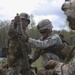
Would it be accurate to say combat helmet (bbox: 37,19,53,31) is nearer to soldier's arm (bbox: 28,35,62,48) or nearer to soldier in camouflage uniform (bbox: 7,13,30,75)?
soldier's arm (bbox: 28,35,62,48)

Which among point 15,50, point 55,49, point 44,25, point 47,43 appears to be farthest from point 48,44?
point 15,50

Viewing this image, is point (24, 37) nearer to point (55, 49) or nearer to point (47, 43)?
point (47, 43)

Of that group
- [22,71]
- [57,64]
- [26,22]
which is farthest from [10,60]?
[57,64]

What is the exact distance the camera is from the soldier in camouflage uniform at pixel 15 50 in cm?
573

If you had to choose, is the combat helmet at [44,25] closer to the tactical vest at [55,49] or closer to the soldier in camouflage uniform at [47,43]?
the soldier in camouflage uniform at [47,43]

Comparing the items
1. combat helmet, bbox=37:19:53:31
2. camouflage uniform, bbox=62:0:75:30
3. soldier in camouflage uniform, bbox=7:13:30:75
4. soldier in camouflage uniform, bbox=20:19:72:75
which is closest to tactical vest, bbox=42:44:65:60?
soldier in camouflage uniform, bbox=20:19:72:75

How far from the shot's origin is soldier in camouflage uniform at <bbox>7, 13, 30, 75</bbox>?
5730mm

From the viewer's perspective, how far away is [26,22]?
5.84 meters

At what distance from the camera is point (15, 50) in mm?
5922

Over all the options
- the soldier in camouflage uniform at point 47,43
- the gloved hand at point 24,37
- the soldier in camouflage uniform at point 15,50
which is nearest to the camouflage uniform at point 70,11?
the soldier in camouflage uniform at point 47,43

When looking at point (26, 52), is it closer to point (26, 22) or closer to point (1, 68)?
point (26, 22)

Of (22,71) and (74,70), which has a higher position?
(74,70)

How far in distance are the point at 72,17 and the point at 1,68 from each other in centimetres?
467

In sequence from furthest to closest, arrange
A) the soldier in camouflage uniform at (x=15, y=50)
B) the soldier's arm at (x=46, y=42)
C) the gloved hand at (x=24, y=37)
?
the soldier in camouflage uniform at (x=15, y=50) < the gloved hand at (x=24, y=37) < the soldier's arm at (x=46, y=42)
